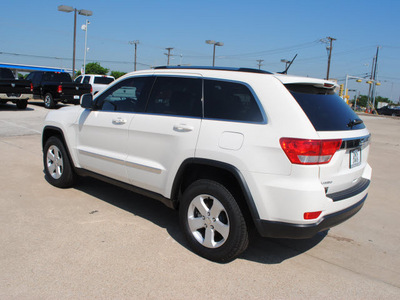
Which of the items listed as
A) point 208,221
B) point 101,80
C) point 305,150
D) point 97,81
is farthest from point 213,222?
point 101,80

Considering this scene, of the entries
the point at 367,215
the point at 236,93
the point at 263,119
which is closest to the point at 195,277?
the point at 263,119

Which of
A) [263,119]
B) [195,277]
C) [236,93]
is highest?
[236,93]

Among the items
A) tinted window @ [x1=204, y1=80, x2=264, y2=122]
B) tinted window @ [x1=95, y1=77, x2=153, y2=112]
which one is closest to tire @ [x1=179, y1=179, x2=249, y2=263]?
tinted window @ [x1=204, y1=80, x2=264, y2=122]

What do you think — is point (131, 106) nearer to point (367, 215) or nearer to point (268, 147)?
point (268, 147)

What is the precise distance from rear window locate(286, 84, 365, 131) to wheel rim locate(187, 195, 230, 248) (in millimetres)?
1129

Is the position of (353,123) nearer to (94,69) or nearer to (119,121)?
(119,121)

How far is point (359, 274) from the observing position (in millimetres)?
3377

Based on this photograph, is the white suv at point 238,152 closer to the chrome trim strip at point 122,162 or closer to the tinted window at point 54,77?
the chrome trim strip at point 122,162

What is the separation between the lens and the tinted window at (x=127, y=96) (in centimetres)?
420

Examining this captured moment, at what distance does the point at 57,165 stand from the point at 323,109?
386 cm

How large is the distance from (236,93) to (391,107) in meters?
48.1

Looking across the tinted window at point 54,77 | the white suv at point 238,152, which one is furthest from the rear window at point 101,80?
the white suv at point 238,152

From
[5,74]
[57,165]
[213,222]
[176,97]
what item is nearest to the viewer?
[213,222]

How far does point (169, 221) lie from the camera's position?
4.43m
